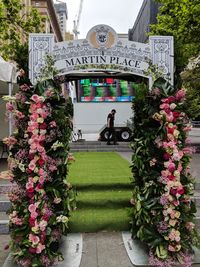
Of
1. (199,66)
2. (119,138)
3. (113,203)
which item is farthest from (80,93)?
(113,203)

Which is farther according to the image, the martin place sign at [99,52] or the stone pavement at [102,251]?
the martin place sign at [99,52]

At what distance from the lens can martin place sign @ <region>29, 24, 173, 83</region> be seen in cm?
583

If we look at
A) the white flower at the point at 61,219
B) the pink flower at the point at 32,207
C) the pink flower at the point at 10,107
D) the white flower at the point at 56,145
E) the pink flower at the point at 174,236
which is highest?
the pink flower at the point at 10,107

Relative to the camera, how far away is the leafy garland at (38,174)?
4.89m

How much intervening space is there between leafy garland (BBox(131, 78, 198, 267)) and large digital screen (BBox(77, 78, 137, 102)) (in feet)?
53.2

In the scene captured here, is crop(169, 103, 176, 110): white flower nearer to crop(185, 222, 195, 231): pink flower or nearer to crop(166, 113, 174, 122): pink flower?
crop(166, 113, 174, 122): pink flower

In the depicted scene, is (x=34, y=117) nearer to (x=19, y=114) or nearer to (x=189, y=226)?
(x=19, y=114)

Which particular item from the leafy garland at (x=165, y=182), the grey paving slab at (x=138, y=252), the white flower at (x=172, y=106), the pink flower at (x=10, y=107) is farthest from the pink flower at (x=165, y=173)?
the pink flower at (x=10, y=107)

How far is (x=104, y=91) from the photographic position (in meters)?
22.0

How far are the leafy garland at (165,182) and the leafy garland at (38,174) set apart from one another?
39.6 inches

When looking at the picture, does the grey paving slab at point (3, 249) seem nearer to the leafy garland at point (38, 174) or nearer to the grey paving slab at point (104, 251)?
the leafy garland at point (38, 174)

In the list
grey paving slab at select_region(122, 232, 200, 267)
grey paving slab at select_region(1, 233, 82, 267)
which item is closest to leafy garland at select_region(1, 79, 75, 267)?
grey paving slab at select_region(1, 233, 82, 267)

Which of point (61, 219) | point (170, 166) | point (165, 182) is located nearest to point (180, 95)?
point (170, 166)

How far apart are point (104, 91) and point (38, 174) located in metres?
17.3
